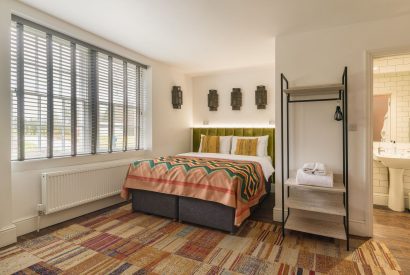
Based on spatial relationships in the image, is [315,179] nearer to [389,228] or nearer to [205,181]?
[205,181]

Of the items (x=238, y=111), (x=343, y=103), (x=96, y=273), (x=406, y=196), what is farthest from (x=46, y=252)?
(x=406, y=196)

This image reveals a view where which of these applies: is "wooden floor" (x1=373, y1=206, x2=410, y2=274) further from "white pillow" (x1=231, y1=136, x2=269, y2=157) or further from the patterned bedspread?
"white pillow" (x1=231, y1=136, x2=269, y2=157)

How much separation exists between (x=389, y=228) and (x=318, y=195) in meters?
0.96

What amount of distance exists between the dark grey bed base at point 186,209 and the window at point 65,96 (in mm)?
1009

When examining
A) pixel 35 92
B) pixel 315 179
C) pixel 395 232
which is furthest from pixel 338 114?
pixel 35 92

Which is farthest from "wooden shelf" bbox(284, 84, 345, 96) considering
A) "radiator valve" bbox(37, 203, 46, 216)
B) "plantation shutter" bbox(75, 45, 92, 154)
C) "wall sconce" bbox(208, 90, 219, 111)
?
"radiator valve" bbox(37, 203, 46, 216)

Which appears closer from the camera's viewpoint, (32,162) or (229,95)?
(32,162)

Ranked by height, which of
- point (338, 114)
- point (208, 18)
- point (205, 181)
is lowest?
point (205, 181)

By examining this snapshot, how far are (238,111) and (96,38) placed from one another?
Answer: 296 centimetres

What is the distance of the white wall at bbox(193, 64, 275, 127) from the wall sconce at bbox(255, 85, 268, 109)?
3.3 inches

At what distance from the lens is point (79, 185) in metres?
3.04

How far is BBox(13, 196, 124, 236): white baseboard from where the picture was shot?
2.59 metres

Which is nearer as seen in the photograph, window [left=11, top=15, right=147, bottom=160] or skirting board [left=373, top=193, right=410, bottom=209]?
window [left=11, top=15, right=147, bottom=160]

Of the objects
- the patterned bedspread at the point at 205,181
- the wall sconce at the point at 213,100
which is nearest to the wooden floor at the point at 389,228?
the patterned bedspread at the point at 205,181
